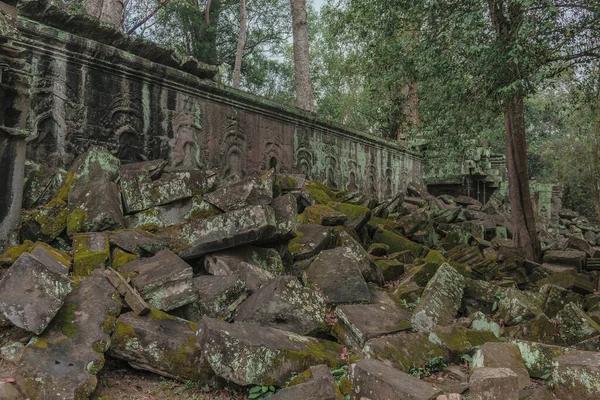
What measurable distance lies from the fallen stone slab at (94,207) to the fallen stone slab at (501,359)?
113 inches

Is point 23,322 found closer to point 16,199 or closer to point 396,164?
point 16,199

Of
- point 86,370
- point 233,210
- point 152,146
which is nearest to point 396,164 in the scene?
point 152,146

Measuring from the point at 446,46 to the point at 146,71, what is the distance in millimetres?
3720

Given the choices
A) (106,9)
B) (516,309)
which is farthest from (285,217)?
(106,9)

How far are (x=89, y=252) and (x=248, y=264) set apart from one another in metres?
1.14

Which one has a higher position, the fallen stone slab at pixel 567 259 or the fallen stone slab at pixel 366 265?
the fallen stone slab at pixel 366 265

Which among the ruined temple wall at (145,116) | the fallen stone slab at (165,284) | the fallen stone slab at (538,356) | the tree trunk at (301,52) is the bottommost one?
the fallen stone slab at (538,356)

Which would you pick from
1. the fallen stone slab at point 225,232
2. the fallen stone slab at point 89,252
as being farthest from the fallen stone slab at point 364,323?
the fallen stone slab at point 89,252

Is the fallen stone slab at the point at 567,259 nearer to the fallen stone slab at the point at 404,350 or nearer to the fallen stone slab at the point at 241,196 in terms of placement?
the fallen stone slab at the point at 404,350

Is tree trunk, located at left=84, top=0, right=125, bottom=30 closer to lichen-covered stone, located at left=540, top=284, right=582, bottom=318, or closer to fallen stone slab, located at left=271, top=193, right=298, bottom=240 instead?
fallen stone slab, located at left=271, top=193, right=298, bottom=240

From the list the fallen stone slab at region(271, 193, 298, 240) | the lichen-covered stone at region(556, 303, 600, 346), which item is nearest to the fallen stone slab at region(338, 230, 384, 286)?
the fallen stone slab at region(271, 193, 298, 240)

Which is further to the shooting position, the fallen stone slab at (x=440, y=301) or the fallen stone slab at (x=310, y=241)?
the fallen stone slab at (x=310, y=241)

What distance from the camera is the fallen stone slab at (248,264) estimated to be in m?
3.34

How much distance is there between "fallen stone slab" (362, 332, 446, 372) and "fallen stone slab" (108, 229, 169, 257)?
1858 mm
